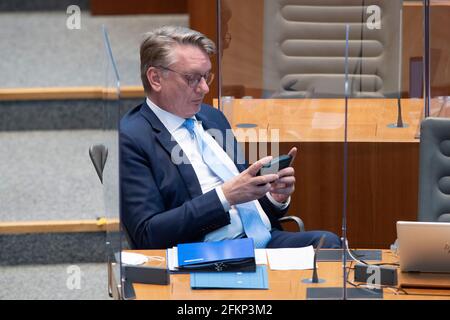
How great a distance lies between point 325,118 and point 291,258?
3.16 ft

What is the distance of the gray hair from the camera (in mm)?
2945

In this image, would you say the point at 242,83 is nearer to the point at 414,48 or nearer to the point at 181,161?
the point at 414,48

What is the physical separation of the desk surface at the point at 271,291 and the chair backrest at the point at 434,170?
21.5 inches

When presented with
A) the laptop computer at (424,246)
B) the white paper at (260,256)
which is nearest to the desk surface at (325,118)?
the white paper at (260,256)

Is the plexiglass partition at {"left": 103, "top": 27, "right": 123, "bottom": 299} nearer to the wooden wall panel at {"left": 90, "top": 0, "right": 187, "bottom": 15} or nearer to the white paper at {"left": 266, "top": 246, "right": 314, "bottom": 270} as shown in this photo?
the white paper at {"left": 266, "top": 246, "right": 314, "bottom": 270}

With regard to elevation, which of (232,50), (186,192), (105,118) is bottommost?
(186,192)

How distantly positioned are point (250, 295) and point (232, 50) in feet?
4.60

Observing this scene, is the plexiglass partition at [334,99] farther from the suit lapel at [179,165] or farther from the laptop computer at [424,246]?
the laptop computer at [424,246]

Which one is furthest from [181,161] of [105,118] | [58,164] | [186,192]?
[58,164]

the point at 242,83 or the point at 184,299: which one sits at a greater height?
the point at 242,83

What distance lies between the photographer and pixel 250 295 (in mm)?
2439

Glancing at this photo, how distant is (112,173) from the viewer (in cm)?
236

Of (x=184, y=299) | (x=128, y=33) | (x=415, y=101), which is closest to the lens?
(x=184, y=299)

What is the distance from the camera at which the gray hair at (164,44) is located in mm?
2945
